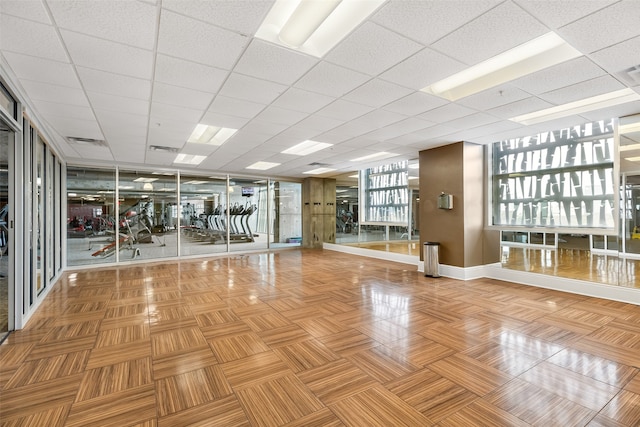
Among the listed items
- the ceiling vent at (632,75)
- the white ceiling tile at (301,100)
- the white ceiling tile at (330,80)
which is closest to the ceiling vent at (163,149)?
the white ceiling tile at (301,100)

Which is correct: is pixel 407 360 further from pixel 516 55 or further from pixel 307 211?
pixel 307 211

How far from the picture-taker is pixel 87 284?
5.36 meters

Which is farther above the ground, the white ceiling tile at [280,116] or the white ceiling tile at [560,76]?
the white ceiling tile at [280,116]

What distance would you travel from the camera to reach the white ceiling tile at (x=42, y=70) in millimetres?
2568

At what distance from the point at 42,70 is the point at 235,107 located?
1808mm

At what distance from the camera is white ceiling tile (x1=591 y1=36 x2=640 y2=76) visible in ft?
7.89

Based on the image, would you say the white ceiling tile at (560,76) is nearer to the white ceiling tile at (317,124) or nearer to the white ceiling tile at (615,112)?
the white ceiling tile at (615,112)

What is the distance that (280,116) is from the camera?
13.5 ft

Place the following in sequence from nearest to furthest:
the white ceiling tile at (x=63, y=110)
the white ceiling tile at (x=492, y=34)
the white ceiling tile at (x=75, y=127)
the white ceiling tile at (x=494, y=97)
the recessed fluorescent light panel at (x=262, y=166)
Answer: the white ceiling tile at (x=492, y=34) → the white ceiling tile at (x=494, y=97) → the white ceiling tile at (x=63, y=110) → the white ceiling tile at (x=75, y=127) → the recessed fluorescent light panel at (x=262, y=166)

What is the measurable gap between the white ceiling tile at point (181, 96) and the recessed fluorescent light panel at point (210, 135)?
1211 mm

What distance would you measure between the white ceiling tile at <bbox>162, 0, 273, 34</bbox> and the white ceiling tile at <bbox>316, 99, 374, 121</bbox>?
64.7 inches

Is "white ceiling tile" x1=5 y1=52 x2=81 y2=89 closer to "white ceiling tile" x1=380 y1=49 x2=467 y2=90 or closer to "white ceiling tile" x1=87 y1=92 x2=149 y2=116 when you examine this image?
"white ceiling tile" x1=87 y1=92 x2=149 y2=116

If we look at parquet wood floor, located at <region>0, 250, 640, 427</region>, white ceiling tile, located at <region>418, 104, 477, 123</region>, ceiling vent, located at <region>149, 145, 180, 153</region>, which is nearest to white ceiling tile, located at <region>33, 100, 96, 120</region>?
ceiling vent, located at <region>149, 145, 180, 153</region>

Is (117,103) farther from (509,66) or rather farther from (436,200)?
(436,200)
